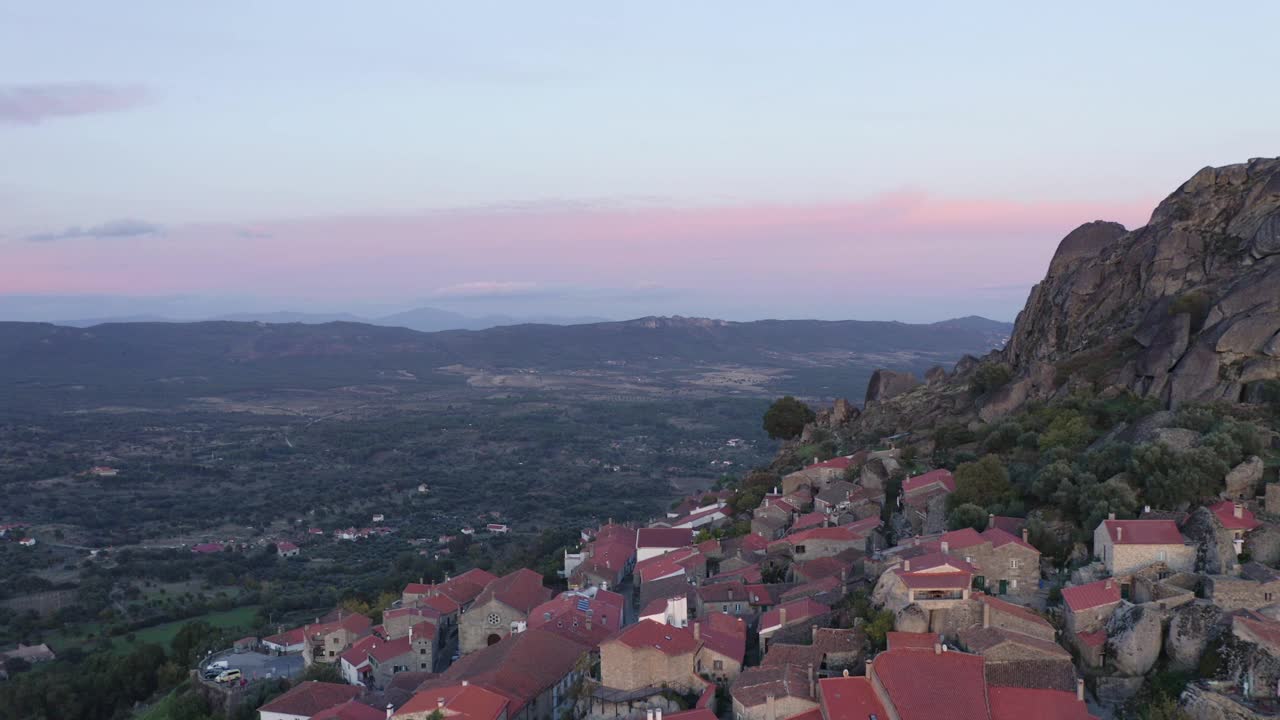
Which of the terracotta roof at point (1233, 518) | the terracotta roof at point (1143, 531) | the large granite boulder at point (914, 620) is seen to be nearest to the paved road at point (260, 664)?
the large granite boulder at point (914, 620)

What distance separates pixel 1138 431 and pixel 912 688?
16.7m

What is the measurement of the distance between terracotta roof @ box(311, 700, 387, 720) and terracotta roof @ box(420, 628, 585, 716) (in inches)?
54.7

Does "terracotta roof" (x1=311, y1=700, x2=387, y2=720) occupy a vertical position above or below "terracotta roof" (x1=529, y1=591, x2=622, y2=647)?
below

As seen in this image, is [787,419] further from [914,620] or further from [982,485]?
[914,620]

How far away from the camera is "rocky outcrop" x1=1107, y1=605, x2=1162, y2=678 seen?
21.7 meters

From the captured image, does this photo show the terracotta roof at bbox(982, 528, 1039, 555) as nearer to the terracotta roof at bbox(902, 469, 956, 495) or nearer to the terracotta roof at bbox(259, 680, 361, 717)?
the terracotta roof at bbox(902, 469, 956, 495)

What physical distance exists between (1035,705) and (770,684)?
18.2 ft

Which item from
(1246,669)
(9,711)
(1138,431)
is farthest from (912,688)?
(9,711)

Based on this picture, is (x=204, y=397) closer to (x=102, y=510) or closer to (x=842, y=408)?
(x=102, y=510)

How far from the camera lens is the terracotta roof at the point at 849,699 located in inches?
830

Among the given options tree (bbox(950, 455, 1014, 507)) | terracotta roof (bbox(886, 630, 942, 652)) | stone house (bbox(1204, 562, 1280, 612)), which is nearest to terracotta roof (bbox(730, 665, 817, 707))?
terracotta roof (bbox(886, 630, 942, 652))

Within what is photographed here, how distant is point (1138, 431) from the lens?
108 feet

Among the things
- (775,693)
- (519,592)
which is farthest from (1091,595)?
(519,592)

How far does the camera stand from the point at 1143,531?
25188 mm
